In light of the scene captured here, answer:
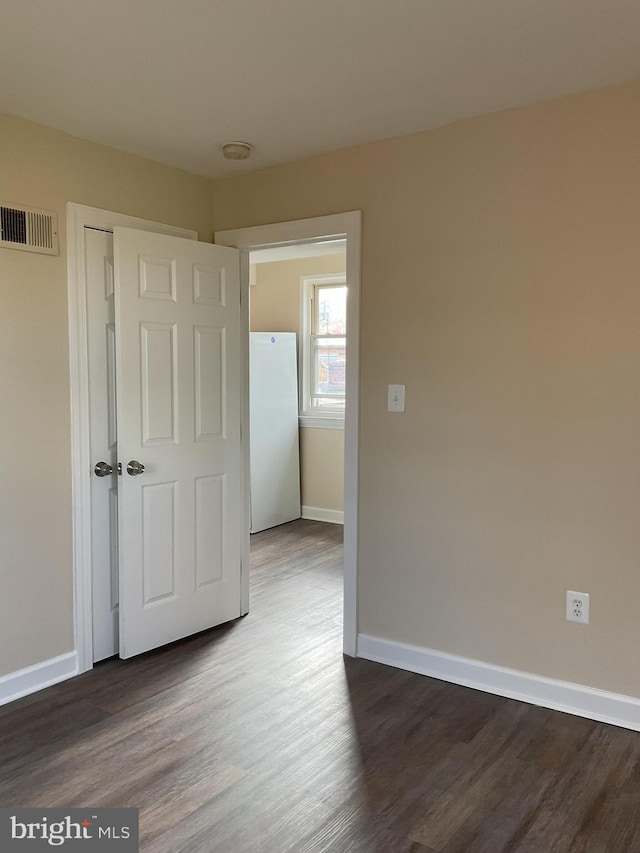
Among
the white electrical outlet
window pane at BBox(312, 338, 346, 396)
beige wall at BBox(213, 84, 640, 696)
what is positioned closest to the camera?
beige wall at BBox(213, 84, 640, 696)

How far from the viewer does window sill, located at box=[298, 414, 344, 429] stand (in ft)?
19.0

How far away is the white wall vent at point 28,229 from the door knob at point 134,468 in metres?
0.96

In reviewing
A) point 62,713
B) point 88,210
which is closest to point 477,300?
point 88,210

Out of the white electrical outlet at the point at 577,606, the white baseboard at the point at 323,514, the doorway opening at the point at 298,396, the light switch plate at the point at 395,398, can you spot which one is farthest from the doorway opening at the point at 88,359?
the white baseboard at the point at 323,514

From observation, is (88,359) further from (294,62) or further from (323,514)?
(323,514)

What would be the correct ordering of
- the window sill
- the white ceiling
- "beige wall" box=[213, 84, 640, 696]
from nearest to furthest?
the white ceiling → "beige wall" box=[213, 84, 640, 696] → the window sill

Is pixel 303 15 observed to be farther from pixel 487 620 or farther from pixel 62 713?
pixel 62 713

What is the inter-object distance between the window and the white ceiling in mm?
3010

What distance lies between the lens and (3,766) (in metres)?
2.21

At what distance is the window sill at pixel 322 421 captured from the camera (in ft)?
19.0

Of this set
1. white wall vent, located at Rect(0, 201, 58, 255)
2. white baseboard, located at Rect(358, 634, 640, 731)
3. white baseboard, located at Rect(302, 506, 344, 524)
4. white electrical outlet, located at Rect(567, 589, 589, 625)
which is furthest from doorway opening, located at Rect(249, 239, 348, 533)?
white electrical outlet, located at Rect(567, 589, 589, 625)

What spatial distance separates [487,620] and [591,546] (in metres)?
0.55

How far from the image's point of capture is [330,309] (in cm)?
590

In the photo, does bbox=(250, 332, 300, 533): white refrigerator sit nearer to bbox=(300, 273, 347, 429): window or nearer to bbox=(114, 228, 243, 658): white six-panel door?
bbox=(300, 273, 347, 429): window
